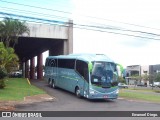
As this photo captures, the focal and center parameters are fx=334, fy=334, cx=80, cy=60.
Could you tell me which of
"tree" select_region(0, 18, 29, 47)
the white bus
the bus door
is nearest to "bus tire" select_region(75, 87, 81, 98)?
the white bus

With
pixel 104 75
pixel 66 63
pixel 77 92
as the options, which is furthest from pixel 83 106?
pixel 66 63

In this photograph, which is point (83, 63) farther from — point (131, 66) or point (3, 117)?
point (131, 66)

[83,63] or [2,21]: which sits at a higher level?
[2,21]

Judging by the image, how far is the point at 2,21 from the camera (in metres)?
38.3

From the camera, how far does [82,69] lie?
2609cm

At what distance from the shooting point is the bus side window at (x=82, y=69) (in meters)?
25.2

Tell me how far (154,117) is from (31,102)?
923 centimetres

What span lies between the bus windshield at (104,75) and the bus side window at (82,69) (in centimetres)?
62

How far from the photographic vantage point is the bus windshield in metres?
24.8

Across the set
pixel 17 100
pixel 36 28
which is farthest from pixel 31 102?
pixel 36 28

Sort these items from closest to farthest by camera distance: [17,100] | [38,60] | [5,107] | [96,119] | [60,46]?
[96,119] < [5,107] < [17,100] < [60,46] < [38,60]

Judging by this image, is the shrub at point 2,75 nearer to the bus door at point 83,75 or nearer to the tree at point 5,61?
the tree at point 5,61

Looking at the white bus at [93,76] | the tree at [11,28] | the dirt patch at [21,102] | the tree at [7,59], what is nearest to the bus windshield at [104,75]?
the white bus at [93,76]

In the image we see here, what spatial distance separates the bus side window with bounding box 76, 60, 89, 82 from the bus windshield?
62 cm
